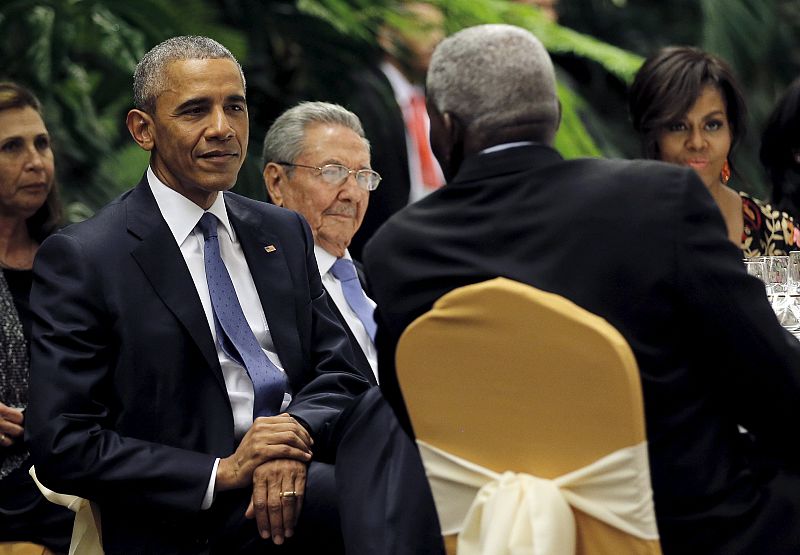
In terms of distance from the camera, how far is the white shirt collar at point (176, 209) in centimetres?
263

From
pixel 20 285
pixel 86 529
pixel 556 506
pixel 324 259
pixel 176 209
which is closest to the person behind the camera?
pixel 556 506

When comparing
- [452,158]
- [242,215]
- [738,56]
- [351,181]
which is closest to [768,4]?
[738,56]

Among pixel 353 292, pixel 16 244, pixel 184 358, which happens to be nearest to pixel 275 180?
pixel 353 292

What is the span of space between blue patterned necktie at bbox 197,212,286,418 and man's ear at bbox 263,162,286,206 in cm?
84

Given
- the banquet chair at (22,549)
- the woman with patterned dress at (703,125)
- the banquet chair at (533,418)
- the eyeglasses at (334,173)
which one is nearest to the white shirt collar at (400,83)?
the woman with patterned dress at (703,125)

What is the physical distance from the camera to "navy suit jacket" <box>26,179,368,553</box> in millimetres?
2402

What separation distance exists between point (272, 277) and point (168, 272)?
0.85ft

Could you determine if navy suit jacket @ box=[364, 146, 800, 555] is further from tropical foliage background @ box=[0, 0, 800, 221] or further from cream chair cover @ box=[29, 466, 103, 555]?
tropical foliage background @ box=[0, 0, 800, 221]

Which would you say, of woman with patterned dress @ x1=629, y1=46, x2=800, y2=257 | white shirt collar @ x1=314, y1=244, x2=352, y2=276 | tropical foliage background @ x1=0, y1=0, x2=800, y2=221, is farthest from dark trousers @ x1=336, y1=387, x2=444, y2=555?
tropical foliage background @ x1=0, y1=0, x2=800, y2=221

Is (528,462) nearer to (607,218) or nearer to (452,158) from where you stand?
(607,218)

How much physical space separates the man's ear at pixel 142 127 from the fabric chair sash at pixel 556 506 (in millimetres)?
1207

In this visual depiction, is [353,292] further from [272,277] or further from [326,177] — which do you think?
[272,277]

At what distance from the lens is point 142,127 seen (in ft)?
8.85

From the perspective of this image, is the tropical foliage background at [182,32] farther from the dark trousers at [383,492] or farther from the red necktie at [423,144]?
the dark trousers at [383,492]
